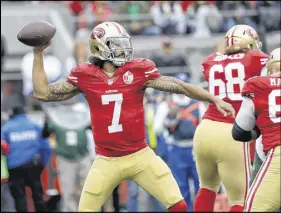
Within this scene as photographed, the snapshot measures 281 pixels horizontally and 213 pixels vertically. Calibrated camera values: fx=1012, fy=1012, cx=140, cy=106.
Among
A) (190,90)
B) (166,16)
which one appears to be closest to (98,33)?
(190,90)

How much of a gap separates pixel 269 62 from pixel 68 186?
19.7 ft

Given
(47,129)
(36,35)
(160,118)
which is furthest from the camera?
(160,118)

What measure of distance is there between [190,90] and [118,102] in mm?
630

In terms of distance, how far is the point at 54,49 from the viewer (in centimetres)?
1759

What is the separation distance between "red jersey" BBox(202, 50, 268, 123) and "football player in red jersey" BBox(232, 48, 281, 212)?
0.98m

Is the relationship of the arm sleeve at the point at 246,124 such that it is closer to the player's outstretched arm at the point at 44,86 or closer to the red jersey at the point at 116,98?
the red jersey at the point at 116,98

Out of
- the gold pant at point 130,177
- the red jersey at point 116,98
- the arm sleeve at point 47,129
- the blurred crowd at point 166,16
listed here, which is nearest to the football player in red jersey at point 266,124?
the gold pant at point 130,177

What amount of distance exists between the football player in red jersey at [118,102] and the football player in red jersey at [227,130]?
789mm

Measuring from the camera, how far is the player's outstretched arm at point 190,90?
871cm

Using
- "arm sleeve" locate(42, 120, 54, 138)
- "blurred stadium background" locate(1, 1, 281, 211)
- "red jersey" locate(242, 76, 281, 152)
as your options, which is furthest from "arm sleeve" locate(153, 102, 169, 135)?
"red jersey" locate(242, 76, 281, 152)

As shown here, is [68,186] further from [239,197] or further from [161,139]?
[239,197]

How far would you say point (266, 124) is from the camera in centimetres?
830

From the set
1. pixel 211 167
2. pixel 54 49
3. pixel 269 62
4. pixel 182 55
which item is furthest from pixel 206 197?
pixel 54 49

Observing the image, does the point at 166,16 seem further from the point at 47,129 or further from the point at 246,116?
the point at 246,116
